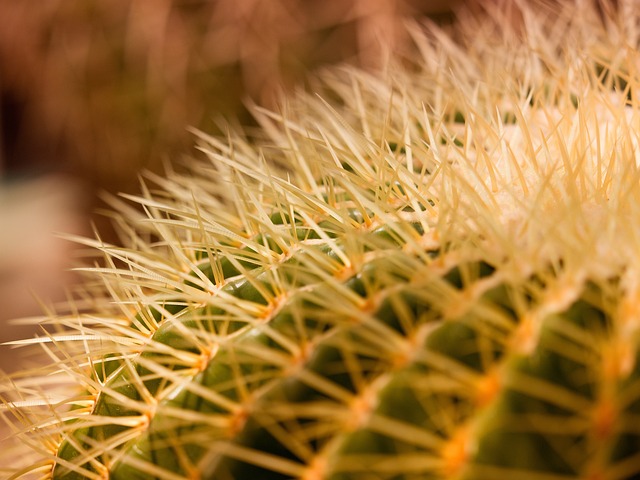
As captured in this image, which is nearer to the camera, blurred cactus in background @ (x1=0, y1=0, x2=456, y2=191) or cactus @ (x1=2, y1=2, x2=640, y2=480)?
cactus @ (x1=2, y1=2, x2=640, y2=480)

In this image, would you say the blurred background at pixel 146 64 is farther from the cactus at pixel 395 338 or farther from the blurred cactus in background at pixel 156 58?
the cactus at pixel 395 338

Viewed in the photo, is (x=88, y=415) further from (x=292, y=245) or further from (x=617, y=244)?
(x=617, y=244)

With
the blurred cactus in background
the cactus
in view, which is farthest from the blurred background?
the cactus

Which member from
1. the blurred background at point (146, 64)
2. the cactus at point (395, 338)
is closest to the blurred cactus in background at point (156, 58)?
the blurred background at point (146, 64)

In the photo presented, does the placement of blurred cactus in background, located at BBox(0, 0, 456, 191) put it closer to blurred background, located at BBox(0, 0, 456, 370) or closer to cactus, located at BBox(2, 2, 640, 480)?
blurred background, located at BBox(0, 0, 456, 370)

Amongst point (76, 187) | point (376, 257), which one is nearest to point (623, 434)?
point (376, 257)
